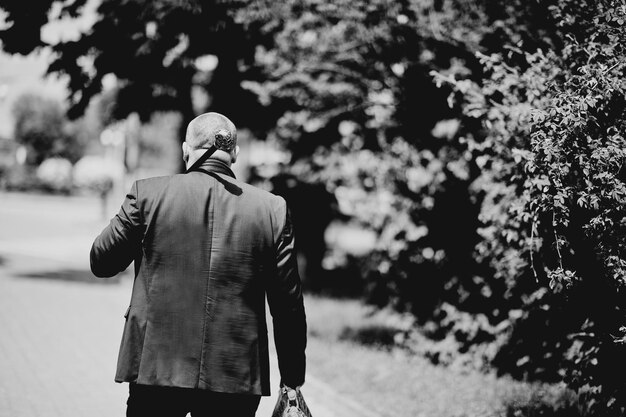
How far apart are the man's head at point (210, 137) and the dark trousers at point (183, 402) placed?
1.01 metres

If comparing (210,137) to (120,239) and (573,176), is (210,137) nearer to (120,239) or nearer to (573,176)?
(120,239)

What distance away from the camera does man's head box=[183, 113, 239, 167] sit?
277cm

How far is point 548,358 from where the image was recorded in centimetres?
650

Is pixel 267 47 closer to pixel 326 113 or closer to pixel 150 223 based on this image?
pixel 326 113

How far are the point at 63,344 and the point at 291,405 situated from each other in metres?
5.43

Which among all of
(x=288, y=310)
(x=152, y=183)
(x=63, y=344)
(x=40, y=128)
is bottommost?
(x=63, y=344)

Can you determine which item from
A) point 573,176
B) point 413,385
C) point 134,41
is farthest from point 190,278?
point 134,41

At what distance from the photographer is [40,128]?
54.9 metres

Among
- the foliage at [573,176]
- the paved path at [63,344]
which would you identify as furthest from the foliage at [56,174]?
the foliage at [573,176]

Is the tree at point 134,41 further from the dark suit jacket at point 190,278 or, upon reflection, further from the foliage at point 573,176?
the dark suit jacket at point 190,278

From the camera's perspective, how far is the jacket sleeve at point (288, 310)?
2748 mm

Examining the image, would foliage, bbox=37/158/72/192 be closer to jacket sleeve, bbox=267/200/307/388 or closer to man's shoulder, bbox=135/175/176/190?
man's shoulder, bbox=135/175/176/190

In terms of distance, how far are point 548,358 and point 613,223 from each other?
2952 mm

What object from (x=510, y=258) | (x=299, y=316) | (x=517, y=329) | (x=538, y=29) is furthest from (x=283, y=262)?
(x=517, y=329)
